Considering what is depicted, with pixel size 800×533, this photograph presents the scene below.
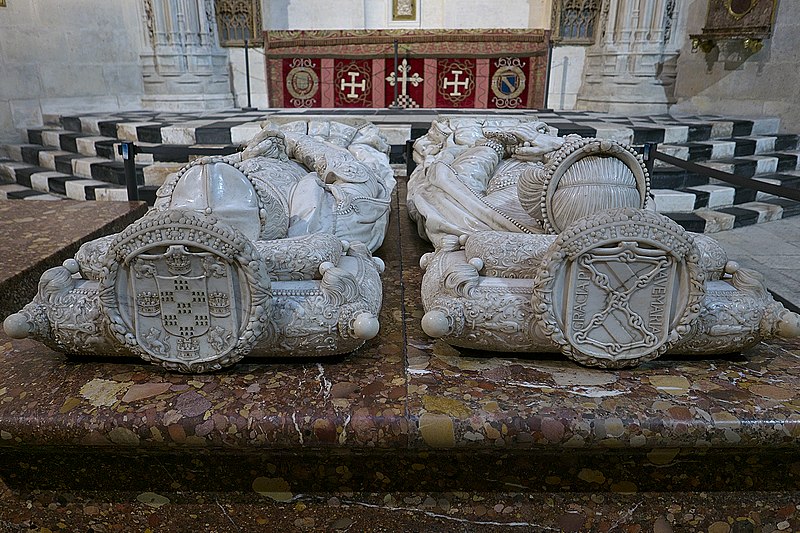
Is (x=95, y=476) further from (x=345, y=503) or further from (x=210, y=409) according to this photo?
(x=345, y=503)

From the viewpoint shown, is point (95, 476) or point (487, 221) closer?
point (95, 476)

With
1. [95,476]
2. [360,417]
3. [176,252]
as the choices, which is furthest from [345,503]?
[176,252]

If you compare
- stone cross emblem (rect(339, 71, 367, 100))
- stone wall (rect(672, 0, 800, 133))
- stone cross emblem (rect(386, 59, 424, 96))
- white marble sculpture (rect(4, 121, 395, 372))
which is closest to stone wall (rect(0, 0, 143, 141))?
stone cross emblem (rect(339, 71, 367, 100))

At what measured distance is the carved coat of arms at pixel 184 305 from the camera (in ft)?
3.84

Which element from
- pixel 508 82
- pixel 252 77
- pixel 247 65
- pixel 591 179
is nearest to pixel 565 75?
pixel 508 82

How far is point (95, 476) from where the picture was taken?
50.7 inches

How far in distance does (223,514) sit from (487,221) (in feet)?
3.84

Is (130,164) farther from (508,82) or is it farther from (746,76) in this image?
(746,76)

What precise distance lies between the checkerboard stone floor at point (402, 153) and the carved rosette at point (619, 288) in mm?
2859

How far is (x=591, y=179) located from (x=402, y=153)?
2779 mm

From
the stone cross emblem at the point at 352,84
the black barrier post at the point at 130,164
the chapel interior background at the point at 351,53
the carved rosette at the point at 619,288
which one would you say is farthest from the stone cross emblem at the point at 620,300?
the stone cross emblem at the point at 352,84

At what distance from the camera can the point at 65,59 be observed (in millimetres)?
5684

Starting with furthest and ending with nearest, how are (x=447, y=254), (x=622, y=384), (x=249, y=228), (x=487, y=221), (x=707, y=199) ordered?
(x=707, y=199) → (x=487, y=221) → (x=447, y=254) → (x=249, y=228) → (x=622, y=384)

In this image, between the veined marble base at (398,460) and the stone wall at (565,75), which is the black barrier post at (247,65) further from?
the veined marble base at (398,460)
